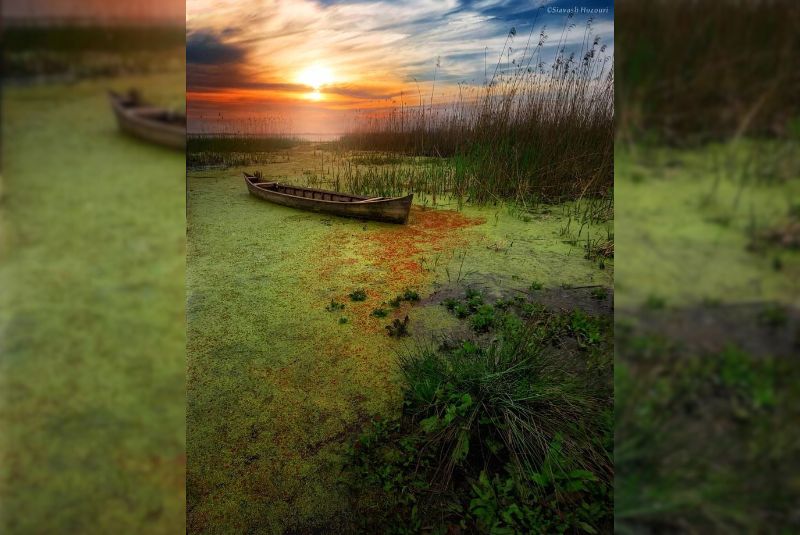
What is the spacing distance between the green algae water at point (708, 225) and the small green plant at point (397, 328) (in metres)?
1.01

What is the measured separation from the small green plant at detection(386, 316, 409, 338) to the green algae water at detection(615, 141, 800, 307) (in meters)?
1.01

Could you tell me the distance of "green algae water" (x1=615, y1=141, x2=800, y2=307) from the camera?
130 cm

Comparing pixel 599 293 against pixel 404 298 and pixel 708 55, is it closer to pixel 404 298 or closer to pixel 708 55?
pixel 404 298

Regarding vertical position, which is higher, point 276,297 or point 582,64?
point 582,64

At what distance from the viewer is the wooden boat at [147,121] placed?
29 centimetres

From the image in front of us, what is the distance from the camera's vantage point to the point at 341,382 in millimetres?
1737

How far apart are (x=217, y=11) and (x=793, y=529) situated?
2.53 m

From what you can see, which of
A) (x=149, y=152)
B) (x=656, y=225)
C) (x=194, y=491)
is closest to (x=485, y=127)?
(x=656, y=225)

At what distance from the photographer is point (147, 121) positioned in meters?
0.31

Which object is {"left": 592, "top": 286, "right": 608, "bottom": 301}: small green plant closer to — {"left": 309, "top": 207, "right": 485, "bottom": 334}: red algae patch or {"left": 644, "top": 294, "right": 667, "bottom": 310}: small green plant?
{"left": 309, "top": 207, "right": 485, "bottom": 334}: red algae patch

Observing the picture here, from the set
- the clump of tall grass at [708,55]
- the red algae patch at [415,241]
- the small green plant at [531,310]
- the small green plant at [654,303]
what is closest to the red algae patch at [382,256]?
the red algae patch at [415,241]

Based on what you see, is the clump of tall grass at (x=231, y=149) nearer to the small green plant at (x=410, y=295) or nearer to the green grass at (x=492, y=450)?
the small green plant at (x=410, y=295)

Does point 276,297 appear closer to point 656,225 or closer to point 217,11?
point 217,11

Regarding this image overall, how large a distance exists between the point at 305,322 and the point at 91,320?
191cm
